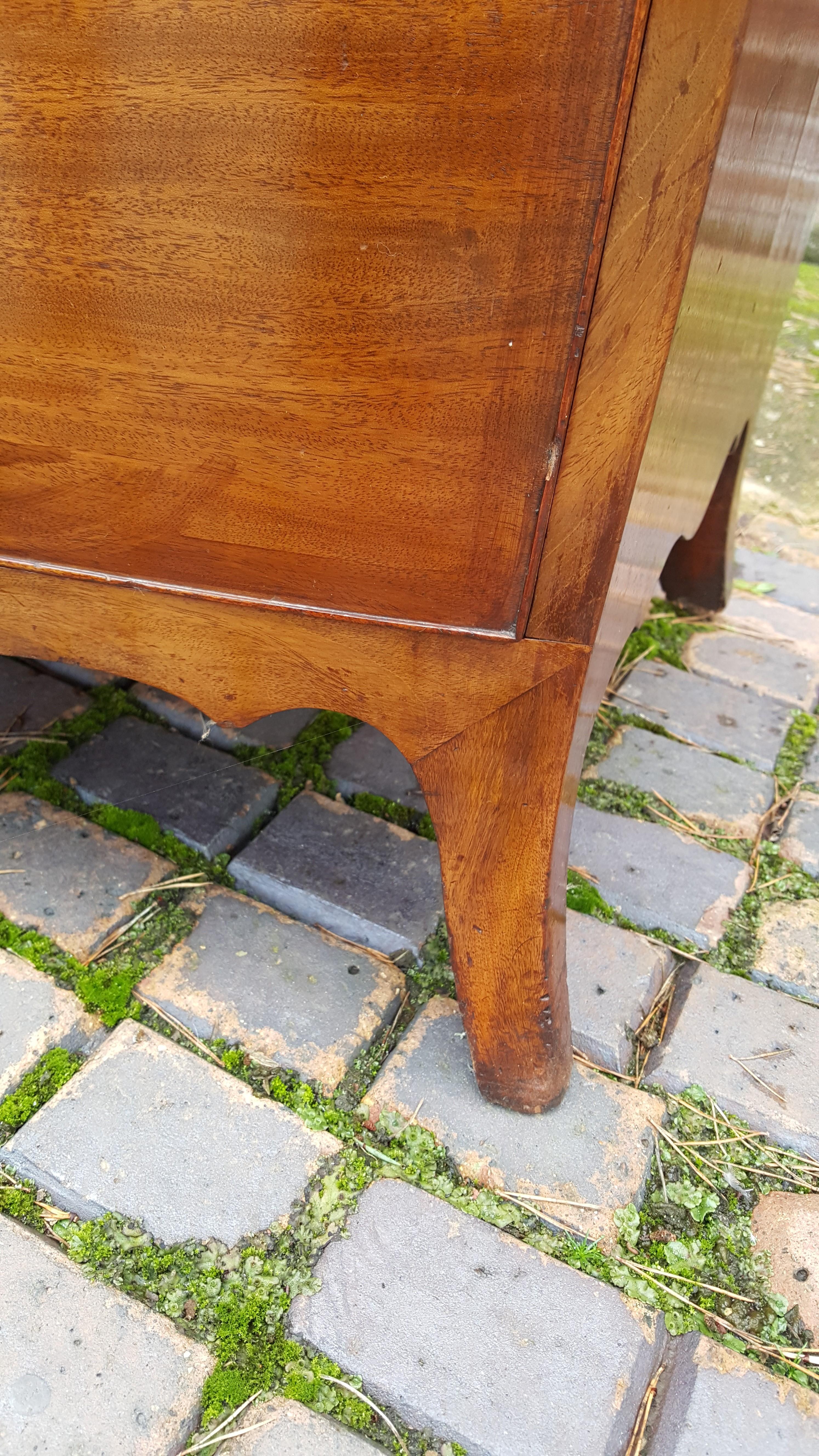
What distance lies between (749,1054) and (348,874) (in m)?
0.61

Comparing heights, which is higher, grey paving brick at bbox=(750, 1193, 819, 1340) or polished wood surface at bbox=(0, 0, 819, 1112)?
polished wood surface at bbox=(0, 0, 819, 1112)

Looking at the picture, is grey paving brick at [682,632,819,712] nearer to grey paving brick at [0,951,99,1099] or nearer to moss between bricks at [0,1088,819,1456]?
moss between bricks at [0,1088,819,1456]

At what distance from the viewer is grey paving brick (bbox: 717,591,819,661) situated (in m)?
2.20

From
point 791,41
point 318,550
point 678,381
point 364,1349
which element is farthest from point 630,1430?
point 791,41

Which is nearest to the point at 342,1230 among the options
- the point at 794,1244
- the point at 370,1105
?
the point at 370,1105

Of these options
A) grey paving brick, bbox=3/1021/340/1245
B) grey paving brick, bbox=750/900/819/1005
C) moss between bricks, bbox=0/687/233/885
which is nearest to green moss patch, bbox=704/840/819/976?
grey paving brick, bbox=750/900/819/1005

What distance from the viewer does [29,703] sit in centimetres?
180

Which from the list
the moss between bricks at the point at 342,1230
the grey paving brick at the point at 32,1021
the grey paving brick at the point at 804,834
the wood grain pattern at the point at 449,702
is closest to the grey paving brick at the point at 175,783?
the grey paving brick at the point at 32,1021

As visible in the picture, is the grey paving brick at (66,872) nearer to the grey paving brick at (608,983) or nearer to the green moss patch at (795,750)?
the grey paving brick at (608,983)

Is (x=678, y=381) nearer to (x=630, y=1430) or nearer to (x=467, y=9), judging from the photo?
(x=467, y=9)

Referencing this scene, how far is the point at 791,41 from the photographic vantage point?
878 millimetres

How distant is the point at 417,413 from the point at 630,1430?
0.97m

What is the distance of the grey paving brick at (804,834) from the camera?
5.38 ft

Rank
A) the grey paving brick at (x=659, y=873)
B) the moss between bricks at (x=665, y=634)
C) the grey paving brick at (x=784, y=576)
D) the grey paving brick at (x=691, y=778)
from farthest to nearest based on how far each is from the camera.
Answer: the grey paving brick at (x=784, y=576)
the moss between bricks at (x=665, y=634)
the grey paving brick at (x=691, y=778)
the grey paving brick at (x=659, y=873)
